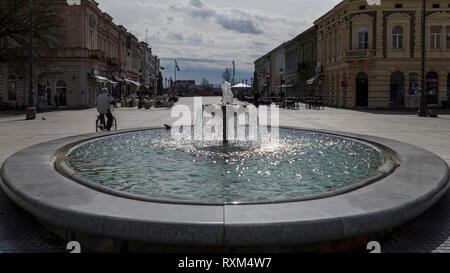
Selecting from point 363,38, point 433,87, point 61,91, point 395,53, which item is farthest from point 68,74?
point 433,87

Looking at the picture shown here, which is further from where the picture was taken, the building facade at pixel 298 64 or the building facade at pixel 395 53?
the building facade at pixel 298 64

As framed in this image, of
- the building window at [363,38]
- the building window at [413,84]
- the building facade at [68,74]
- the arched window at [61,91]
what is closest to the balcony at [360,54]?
the building window at [363,38]

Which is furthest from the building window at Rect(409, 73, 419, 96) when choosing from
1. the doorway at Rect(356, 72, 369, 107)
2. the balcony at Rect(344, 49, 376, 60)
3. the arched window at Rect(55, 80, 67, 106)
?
the arched window at Rect(55, 80, 67, 106)

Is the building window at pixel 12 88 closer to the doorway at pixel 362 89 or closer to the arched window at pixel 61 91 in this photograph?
the arched window at pixel 61 91

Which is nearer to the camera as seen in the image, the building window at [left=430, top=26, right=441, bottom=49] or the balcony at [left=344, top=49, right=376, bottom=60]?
the building window at [left=430, top=26, right=441, bottom=49]

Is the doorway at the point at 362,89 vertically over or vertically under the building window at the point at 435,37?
under

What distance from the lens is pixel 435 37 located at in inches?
1538

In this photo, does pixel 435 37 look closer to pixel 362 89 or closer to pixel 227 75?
pixel 362 89

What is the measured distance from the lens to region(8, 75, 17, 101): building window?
135 ft

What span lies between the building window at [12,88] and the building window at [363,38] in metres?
32.6

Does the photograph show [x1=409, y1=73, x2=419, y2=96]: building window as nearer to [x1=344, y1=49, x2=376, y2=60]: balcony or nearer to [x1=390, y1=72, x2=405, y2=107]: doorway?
[x1=390, y1=72, x2=405, y2=107]: doorway

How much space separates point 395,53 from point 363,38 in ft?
10.7

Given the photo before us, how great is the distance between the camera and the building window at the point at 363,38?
40375 mm
